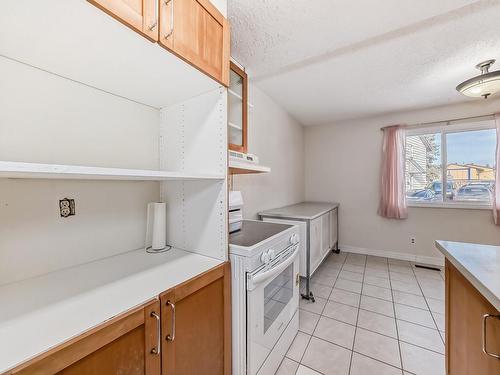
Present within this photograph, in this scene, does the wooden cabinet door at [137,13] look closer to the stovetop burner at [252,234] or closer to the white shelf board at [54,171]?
the white shelf board at [54,171]

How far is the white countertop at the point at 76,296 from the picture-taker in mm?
533

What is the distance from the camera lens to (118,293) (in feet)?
2.46

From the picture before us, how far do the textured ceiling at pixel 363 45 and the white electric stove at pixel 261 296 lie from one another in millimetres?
1489

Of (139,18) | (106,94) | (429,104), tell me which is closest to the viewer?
(139,18)

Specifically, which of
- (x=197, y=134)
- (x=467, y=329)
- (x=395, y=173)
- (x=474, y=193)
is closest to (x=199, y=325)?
(x=197, y=134)

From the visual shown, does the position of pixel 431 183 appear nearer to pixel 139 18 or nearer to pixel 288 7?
pixel 288 7

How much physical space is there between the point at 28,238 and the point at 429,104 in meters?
4.35

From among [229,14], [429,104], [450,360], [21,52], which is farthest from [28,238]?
[429,104]

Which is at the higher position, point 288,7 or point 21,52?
point 288,7

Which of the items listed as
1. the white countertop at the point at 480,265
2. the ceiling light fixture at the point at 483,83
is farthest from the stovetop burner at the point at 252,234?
the ceiling light fixture at the point at 483,83

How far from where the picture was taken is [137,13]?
698 millimetres

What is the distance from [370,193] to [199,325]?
3.58 metres

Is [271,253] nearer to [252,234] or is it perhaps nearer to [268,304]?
[252,234]

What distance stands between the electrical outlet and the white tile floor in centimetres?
158
